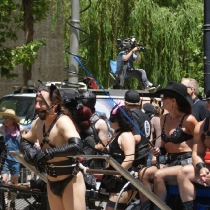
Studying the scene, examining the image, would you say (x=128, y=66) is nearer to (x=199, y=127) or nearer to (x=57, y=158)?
(x=199, y=127)

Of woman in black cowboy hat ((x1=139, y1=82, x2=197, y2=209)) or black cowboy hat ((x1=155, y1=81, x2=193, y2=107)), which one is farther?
black cowboy hat ((x1=155, y1=81, x2=193, y2=107))

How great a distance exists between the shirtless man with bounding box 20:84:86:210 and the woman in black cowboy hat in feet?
2.81

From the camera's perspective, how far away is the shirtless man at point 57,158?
670cm

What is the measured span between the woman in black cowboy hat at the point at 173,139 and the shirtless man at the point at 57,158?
858mm

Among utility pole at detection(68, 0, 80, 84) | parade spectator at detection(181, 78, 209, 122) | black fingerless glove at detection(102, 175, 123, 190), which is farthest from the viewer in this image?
utility pole at detection(68, 0, 80, 84)

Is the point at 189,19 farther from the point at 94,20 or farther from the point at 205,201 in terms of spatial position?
the point at 205,201

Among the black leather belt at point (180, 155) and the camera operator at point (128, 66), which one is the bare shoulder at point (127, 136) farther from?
the camera operator at point (128, 66)

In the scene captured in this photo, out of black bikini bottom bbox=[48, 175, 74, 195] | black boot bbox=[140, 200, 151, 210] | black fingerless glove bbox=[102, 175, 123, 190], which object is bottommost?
black boot bbox=[140, 200, 151, 210]

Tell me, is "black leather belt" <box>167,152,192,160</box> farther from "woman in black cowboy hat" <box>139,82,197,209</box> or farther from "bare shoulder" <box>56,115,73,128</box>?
"bare shoulder" <box>56,115,73,128</box>

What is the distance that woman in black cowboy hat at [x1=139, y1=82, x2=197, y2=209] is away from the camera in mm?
7130

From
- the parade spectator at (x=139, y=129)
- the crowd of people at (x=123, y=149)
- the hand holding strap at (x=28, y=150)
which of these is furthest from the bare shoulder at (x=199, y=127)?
the hand holding strap at (x=28, y=150)

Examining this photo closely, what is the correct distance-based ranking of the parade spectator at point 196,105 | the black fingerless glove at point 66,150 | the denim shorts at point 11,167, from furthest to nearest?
the denim shorts at point 11,167
the parade spectator at point 196,105
the black fingerless glove at point 66,150

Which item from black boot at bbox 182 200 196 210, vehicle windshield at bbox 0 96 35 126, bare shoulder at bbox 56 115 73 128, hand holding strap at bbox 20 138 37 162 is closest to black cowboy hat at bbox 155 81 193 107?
Result: black boot at bbox 182 200 196 210

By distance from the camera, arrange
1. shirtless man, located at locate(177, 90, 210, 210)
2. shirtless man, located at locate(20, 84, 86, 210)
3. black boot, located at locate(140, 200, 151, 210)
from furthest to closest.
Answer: black boot, located at locate(140, 200, 151, 210) → shirtless man, located at locate(177, 90, 210, 210) → shirtless man, located at locate(20, 84, 86, 210)
